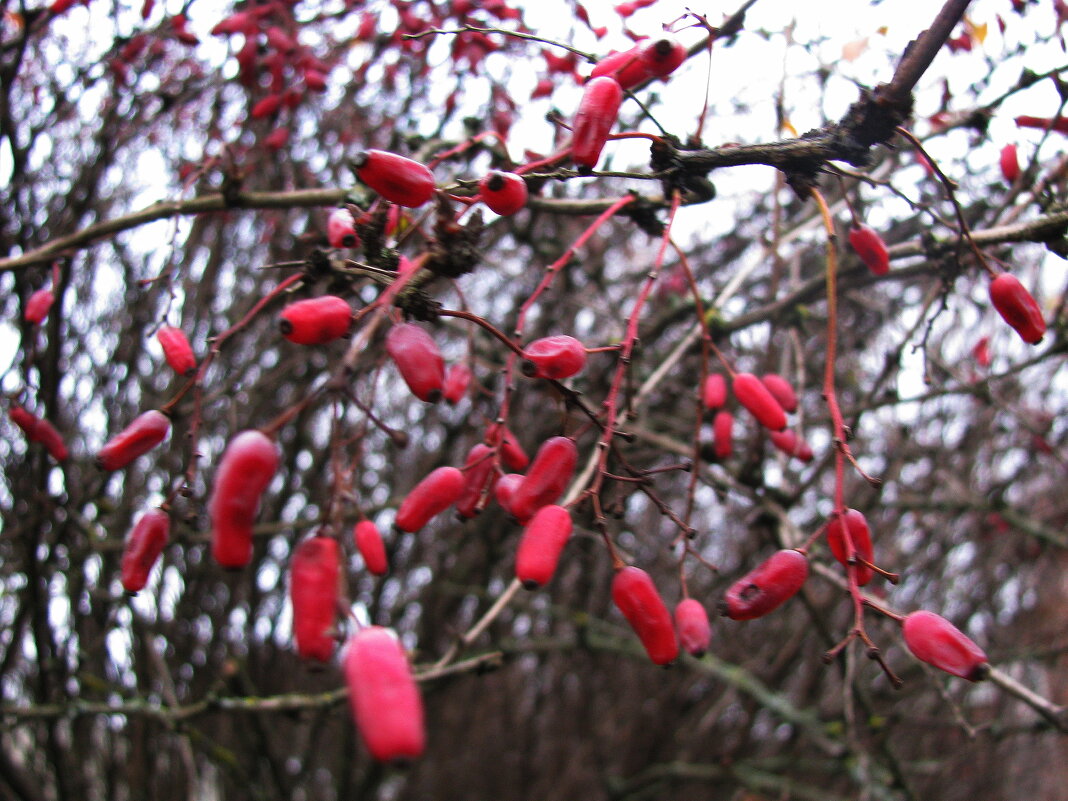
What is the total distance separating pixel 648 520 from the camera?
14.6ft

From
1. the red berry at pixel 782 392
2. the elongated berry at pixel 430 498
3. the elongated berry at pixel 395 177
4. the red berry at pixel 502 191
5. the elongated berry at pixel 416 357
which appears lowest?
the elongated berry at pixel 430 498

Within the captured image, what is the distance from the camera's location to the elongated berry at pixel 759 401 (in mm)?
1427

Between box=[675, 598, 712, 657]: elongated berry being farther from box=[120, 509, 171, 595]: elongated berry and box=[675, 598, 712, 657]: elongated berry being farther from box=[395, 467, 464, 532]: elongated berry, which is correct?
box=[120, 509, 171, 595]: elongated berry

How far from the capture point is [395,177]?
1.01m

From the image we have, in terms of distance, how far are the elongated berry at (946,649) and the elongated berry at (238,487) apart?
82 centimetres

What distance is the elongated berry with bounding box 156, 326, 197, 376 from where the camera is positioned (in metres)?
1.29

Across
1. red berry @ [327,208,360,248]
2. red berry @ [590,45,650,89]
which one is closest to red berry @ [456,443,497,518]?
red berry @ [327,208,360,248]

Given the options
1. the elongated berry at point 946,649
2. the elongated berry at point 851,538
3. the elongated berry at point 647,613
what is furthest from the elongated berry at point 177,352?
the elongated berry at point 946,649

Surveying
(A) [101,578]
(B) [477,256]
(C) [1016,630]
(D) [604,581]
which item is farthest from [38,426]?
(C) [1016,630]

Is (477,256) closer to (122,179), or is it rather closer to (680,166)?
(680,166)

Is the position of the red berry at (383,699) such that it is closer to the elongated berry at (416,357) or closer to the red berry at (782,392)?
the elongated berry at (416,357)

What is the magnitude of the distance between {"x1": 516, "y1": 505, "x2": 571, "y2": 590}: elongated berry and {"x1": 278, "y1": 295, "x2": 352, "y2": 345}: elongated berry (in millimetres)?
331

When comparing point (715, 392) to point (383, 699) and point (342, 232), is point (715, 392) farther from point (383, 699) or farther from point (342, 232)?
point (383, 699)

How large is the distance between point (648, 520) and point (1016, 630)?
2182mm
